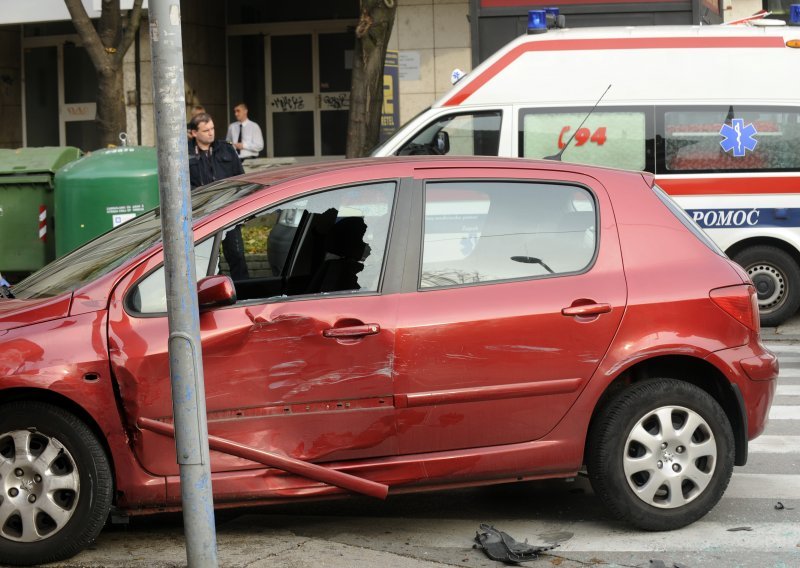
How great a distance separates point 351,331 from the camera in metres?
5.20

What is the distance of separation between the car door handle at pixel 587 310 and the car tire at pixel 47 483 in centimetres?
194

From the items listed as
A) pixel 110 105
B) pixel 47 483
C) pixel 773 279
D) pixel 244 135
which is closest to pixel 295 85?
pixel 244 135

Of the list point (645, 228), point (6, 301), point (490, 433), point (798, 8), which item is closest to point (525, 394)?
point (490, 433)

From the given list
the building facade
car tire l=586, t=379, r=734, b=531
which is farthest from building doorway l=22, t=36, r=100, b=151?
car tire l=586, t=379, r=734, b=531

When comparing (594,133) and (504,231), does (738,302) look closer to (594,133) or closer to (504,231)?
(504,231)

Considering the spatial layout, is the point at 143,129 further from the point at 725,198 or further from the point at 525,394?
the point at 525,394

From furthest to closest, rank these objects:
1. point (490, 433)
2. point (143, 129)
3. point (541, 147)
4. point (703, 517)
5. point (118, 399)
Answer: point (143, 129)
point (541, 147)
point (703, 517)
point (490, 433)
point (118, 399)

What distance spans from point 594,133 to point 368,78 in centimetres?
433

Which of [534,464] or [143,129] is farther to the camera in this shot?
[143,129]

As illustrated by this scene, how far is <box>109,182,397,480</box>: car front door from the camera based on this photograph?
5.04 meters

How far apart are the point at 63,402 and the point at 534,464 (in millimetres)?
1905

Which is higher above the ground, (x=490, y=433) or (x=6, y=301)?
(x=6, y=301)

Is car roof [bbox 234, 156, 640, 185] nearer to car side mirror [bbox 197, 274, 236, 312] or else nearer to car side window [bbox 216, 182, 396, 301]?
car side window [bbox 216, 182, 396, 301]

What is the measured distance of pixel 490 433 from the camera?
5383mm
